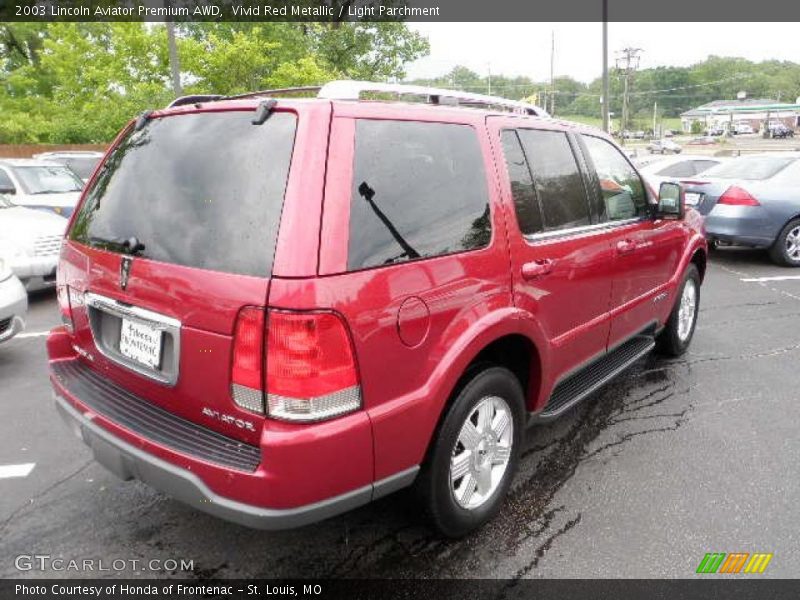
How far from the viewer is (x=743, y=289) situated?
7465mm

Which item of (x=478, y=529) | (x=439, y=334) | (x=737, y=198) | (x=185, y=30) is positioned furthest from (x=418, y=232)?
(x=185, y=30)

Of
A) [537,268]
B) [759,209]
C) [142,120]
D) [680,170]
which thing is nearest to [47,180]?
[142,120]

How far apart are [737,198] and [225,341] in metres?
8.24

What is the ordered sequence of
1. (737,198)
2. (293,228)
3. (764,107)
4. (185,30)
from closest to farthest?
(293,228) → (737,198) → (185,30) → (764,107)

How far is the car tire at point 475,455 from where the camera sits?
2504mm

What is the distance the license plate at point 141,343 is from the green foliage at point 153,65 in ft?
54.2

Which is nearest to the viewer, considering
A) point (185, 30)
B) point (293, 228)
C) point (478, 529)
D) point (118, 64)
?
point (293, 228)

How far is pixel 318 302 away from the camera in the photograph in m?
1.99

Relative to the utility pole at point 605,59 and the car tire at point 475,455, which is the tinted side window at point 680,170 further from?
the car tire at point 475,455

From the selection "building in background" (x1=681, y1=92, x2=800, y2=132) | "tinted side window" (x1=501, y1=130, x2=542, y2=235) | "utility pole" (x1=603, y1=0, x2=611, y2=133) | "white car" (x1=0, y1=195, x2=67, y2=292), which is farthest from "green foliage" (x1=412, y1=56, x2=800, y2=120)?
"tinted side window" (x1=501, y1=130, x2=542, y2=235)

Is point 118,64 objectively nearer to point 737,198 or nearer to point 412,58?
point 412,58

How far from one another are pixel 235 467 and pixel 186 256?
→ 75 cm

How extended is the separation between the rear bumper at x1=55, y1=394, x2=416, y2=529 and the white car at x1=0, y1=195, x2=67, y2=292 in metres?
5.06

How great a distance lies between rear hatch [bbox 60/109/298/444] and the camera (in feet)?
6.87
